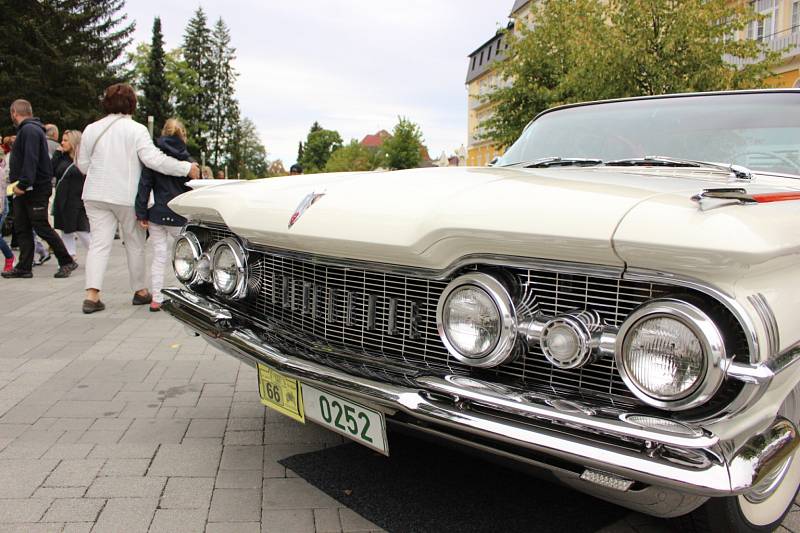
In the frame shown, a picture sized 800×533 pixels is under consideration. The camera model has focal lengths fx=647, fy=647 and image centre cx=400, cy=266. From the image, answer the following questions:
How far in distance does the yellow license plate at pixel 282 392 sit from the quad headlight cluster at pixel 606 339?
701 millimetres

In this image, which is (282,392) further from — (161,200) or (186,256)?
(161,200)

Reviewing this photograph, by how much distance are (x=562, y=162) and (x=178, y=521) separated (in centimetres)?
212

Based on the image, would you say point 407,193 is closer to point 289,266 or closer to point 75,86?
point 289,266

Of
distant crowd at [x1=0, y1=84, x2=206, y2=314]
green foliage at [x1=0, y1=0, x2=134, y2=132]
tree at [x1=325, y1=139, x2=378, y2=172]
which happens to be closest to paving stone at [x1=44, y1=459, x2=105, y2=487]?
distant crowd at [x1=0, y1=84, x2=206, y2=314]

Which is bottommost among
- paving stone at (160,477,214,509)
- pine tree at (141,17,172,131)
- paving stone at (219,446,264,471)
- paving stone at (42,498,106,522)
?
paving stone at (219,446,264,471)

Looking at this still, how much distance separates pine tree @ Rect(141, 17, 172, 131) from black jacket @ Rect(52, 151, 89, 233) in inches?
1878

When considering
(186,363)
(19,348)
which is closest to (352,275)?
(186,363)

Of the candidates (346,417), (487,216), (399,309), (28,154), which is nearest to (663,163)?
(487,216)

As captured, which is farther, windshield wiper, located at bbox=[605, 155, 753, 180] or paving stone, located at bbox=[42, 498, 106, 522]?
windshield wiper, located at bbox=[605, 155, 753, 180]

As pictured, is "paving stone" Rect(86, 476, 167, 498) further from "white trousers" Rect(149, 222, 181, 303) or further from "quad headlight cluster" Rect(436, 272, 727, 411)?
"white trousers" Rect(149, 222, 181, 303)

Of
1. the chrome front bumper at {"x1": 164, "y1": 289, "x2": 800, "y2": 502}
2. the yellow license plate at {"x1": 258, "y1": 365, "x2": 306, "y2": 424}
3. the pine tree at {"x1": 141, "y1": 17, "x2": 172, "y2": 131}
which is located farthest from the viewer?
the pine tree at {"x1": 141, "y1": 17, "x2": 172, "y2": 131}

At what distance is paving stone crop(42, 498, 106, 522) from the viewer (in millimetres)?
2270

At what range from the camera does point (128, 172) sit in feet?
18.3

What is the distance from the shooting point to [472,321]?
1886mm
